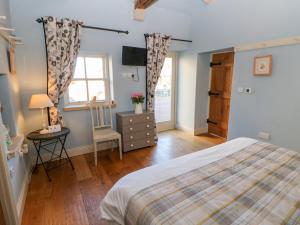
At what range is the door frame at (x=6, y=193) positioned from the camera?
1.35m

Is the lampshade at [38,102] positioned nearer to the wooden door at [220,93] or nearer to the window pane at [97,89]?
the window pane at [97,89]

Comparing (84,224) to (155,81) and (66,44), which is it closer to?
(66,44)

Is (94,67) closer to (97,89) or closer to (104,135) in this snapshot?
(97,89)

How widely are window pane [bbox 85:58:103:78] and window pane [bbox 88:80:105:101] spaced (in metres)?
0.11

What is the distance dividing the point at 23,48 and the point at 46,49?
29 cm

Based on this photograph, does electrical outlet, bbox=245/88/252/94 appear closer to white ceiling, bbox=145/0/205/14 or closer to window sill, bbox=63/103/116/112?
white ceiling, bbox=145/0/205/14

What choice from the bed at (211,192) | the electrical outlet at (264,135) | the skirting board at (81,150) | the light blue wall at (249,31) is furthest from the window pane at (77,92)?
the electrical outlet at (264,135)

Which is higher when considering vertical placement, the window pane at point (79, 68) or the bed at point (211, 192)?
the window pane at point (79, 68)

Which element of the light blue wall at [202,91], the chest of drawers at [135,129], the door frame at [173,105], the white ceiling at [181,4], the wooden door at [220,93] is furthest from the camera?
the door frame at [173,105]

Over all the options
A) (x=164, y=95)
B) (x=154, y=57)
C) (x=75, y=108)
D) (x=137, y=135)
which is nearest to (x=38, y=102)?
(x=75, y=108)

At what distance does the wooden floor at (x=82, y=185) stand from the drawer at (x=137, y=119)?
575 millimetres

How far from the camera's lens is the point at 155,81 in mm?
3670

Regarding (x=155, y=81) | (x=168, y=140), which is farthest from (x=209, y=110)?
(x=155, y=81)

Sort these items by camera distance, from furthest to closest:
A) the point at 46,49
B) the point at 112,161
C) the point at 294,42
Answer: the point at 112,161
the point at 46,49
the point at 294,42
